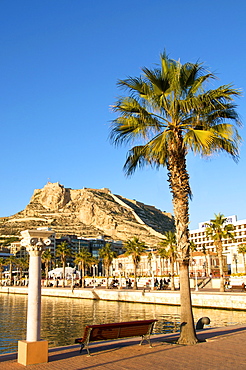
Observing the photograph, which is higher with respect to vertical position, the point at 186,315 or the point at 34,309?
the point at 34,309

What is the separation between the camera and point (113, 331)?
1107cm

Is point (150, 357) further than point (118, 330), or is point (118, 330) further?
point (118, 330)

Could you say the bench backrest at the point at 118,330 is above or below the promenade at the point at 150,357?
above

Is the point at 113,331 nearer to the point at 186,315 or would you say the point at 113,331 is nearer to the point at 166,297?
the point at 186,315

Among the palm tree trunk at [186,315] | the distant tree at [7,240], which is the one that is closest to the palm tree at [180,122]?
the palm tree trunk at [186,315]

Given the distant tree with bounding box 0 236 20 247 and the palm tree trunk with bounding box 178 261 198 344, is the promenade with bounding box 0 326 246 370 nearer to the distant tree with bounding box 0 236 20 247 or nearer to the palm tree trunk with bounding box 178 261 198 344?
the palm tree trunk with bounding box 178 261 198 344

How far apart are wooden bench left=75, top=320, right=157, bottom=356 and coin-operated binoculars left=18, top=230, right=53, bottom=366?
133 centimetres

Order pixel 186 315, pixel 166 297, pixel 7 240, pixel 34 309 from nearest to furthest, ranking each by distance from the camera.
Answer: pixel 34 309, pixel 186 315, pixel 166 297, pixel 7 240

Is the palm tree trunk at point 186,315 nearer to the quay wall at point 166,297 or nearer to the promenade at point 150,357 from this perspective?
the promenade at point 150,357

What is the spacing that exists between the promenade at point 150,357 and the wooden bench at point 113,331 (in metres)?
0.33

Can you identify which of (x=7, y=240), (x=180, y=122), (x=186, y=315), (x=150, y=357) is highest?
(x=7, y=240)

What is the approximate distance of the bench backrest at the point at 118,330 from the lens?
35.2 ft

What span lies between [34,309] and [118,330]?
2.64 metres

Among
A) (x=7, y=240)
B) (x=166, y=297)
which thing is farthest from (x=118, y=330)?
(x=7, y=240)
